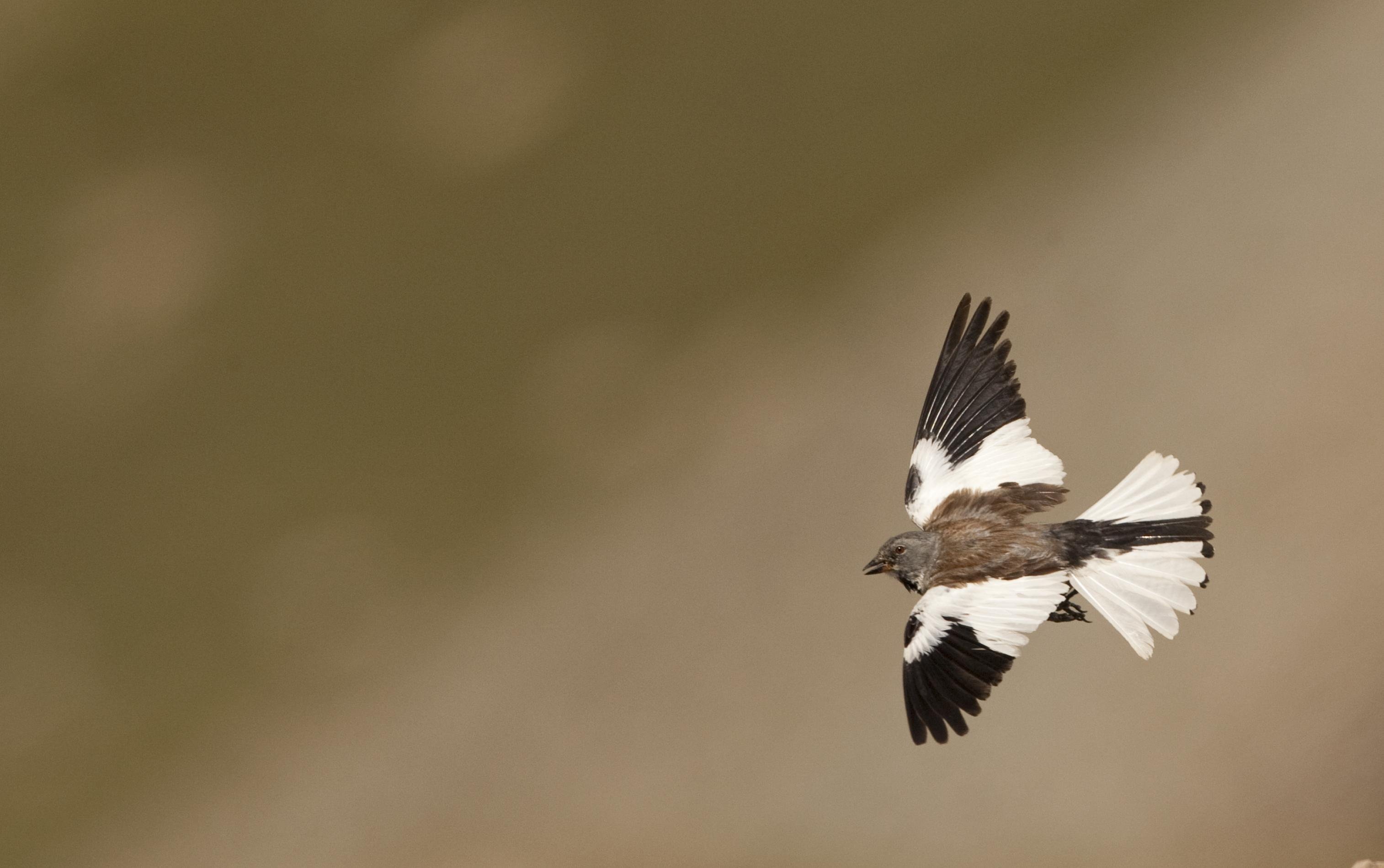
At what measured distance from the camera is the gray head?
1.34 m

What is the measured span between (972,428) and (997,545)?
0.20 metres

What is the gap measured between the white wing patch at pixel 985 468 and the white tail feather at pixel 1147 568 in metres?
0.09

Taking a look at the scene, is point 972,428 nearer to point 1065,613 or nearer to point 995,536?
point 995,536

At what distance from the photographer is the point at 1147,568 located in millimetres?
1319

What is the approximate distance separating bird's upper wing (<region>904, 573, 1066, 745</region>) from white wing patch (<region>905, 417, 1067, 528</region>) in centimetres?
17

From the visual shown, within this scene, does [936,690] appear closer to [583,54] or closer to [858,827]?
[858,827]

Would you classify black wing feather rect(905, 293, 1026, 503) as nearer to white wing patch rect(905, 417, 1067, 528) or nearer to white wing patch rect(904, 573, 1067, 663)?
white wing patch rect(905, 417, 1067, 528)

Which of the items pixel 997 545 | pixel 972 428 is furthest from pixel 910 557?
pixel 972 428

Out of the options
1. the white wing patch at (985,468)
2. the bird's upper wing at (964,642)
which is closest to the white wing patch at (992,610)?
the bird's upper wing at (964,642)

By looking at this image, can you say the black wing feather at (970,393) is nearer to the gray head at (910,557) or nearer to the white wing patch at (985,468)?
the white wing patch at (985,468)

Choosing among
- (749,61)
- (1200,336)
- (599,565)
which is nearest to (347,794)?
(599,565)

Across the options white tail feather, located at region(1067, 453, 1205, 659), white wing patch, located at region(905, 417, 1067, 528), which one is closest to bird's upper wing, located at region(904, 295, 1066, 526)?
white wing patch, located at region(905, 417, 1067, 528)

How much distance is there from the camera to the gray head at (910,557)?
4.40ft

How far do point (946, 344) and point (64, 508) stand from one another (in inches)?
67.1
